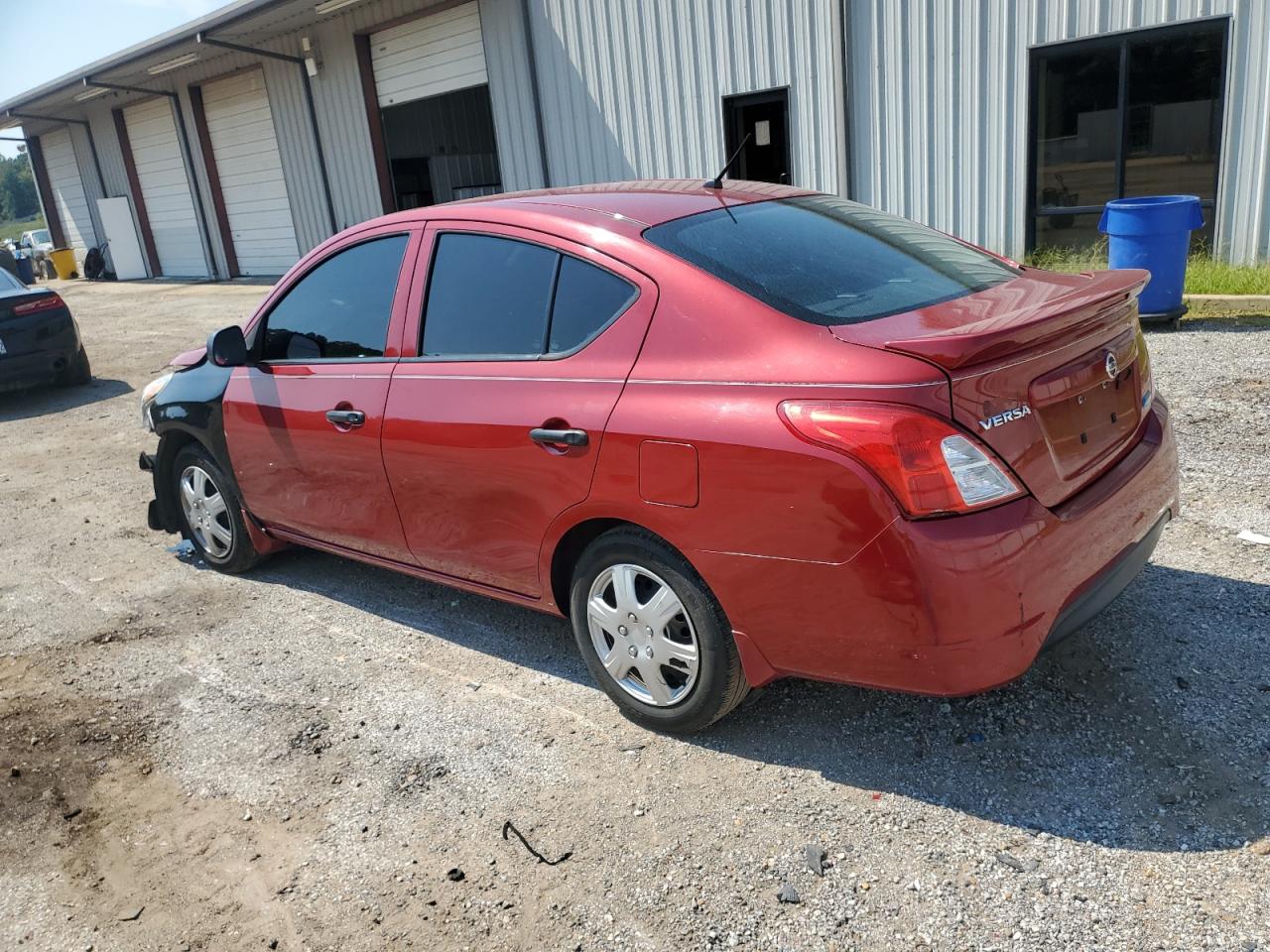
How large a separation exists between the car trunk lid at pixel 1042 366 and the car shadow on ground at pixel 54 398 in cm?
1011

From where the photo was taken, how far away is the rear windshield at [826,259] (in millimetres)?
3107

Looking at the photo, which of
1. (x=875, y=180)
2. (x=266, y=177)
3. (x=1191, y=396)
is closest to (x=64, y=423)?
(x=875, y=180)

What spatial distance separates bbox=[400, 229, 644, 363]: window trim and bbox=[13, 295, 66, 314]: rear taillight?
8.76m

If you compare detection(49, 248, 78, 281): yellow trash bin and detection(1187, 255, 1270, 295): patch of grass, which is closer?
detection(1187, 255, 1270, 295): patch of grass

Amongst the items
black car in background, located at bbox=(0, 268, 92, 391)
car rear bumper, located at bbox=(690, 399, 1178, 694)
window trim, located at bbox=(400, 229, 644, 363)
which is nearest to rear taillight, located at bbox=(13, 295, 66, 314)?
black car in background, located at bbox=(0, 268, 92, 391)

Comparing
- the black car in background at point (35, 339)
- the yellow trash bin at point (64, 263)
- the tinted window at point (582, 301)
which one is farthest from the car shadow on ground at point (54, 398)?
the yellow trash bin at point (64, 263)

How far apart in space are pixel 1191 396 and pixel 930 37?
5744 millimetres

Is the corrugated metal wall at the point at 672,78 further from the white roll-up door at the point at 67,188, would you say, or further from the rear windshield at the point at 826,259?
the white roll-up door at the point at 67,188

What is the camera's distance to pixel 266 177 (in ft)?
68.0

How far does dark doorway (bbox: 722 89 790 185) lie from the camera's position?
12.2 metres

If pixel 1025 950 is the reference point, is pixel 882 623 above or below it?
above

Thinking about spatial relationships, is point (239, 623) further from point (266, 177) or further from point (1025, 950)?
point (266, 177)

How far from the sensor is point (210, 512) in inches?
205

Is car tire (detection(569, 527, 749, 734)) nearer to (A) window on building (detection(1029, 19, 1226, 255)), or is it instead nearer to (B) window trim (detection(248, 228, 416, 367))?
(B) window trim (detection(248, 228, 416, 367))
